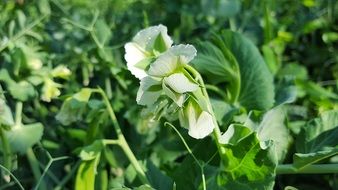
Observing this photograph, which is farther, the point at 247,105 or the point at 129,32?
the point at 129,32

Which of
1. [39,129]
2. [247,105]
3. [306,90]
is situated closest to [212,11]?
[306,90]

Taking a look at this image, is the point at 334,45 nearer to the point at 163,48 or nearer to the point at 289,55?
the point at 289,55

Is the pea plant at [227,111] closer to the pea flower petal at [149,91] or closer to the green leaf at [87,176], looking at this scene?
the pea flower petal at [149,91]

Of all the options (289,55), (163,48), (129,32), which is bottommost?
(289,55)

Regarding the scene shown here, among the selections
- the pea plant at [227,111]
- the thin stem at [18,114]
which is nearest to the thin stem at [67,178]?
the thin stem at [18,114]

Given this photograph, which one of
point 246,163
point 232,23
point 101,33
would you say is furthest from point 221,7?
point 246,163

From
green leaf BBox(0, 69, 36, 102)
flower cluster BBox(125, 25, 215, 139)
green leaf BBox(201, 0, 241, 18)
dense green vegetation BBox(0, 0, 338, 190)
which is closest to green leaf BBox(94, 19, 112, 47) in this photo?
dense green vegetation BBox(0, 0, 338, 190)

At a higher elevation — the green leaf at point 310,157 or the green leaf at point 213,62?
the green leaf at point 213,62
